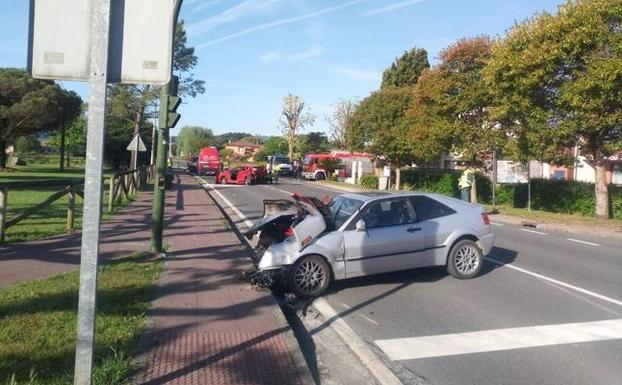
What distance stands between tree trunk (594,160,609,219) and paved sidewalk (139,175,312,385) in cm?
1584

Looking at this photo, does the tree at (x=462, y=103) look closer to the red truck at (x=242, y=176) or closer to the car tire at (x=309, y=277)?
the red truck at (x=242, y=176)

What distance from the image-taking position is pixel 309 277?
844 centimetres

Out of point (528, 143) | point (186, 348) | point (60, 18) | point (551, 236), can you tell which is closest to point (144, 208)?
point (551, 236)

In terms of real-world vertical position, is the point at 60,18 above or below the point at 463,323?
above

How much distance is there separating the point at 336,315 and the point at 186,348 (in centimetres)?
245

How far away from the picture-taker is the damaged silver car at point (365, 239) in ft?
27.6

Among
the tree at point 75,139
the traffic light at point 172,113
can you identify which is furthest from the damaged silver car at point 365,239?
the tree at point 75,139

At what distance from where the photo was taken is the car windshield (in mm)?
9039

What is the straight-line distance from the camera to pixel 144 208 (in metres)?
19.9

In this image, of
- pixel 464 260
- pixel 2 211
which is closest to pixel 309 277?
pixel 464 260

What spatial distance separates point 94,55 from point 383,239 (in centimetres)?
584

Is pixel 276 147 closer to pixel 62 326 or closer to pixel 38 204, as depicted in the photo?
pixel 38 204

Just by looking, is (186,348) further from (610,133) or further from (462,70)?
(462,70)

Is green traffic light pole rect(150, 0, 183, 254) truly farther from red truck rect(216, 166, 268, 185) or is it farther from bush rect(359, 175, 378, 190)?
bush rect(359, 175, 378, 190)
